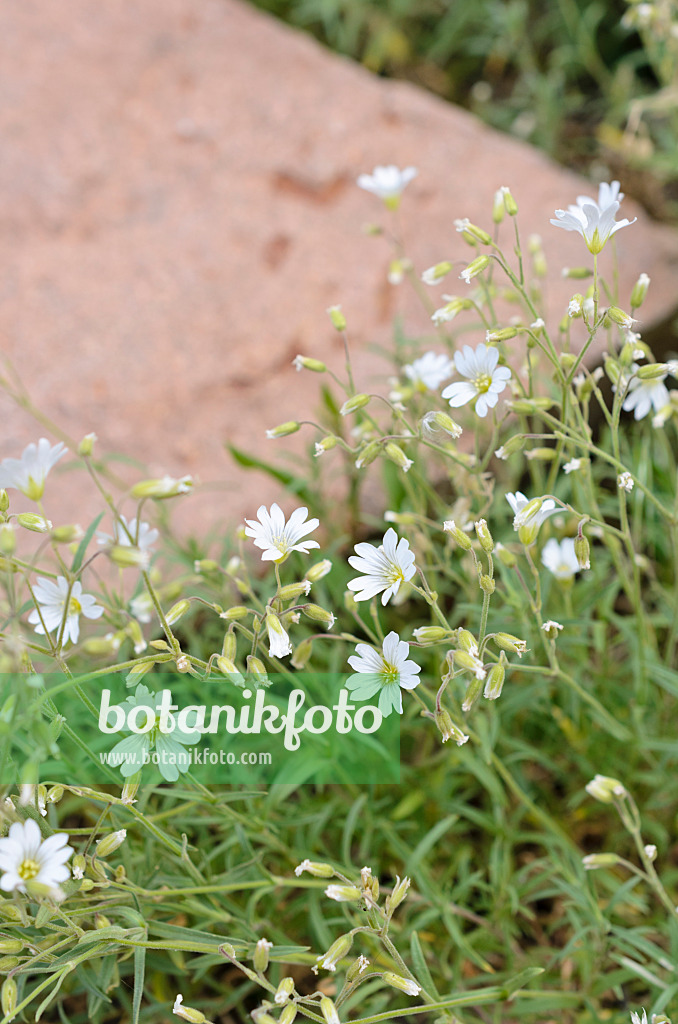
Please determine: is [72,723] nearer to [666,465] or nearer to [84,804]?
[84,804]

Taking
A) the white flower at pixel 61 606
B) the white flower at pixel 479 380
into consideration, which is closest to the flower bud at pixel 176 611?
the white flower at pixel 61 606

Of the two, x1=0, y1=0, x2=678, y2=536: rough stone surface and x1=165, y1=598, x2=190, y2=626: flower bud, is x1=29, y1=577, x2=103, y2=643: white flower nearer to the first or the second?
x1=165, y1=598, x2=190, y2=626: flower bud

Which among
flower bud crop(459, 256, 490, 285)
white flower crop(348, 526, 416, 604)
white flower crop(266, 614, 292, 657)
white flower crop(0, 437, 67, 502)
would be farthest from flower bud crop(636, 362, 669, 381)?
white flower crop(0, 437, 67, 502)

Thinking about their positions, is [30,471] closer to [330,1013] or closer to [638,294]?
[330,1013]

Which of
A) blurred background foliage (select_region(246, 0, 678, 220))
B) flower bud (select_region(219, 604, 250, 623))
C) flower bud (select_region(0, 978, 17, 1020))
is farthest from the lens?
blurred background foliage (select_region(246, 0, 678, 220))

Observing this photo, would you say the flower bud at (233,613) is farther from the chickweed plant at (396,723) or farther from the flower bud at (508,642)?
the flower bud at (508,642)

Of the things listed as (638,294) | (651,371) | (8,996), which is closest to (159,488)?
(8,996)

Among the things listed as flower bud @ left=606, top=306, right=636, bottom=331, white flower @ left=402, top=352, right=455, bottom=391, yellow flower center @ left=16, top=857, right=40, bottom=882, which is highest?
flower bud @ left=606, top=306, right=636, bottom=331
